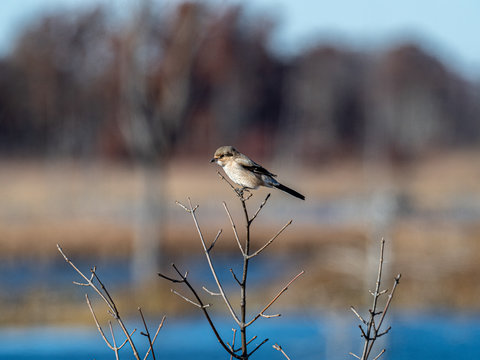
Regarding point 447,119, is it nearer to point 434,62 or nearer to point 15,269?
point 434,62

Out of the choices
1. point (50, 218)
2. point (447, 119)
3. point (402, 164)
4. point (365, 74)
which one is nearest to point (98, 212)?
point (50, 218)

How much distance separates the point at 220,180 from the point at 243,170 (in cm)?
2729

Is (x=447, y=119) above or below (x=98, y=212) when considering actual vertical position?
above

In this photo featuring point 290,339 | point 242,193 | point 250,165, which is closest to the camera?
point 242,193

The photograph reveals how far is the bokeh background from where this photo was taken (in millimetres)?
13766

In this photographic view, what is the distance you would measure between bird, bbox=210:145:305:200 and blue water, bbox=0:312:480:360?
7460mm

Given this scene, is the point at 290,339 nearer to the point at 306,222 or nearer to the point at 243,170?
the point at 243,170

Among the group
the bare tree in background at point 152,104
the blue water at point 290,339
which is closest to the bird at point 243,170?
the blue water at point 290,339

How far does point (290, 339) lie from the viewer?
12344 millimetres

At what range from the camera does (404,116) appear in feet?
197

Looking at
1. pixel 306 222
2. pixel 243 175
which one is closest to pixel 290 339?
pixel 243 175

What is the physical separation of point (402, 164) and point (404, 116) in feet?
44.2

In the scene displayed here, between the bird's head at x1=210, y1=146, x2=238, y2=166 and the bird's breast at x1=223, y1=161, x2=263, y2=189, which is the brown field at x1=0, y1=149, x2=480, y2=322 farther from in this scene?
the bird's head at x1=210, y1=146, x2=238, y2=166

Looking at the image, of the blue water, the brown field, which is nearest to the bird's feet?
the blue water
